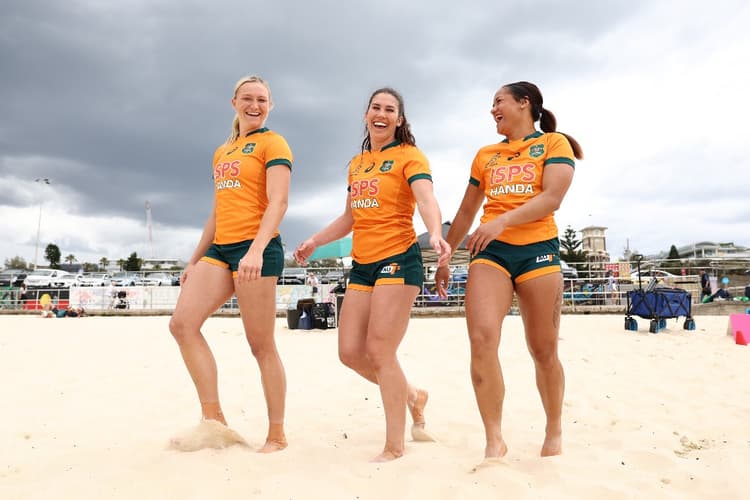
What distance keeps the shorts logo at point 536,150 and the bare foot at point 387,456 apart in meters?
1.80

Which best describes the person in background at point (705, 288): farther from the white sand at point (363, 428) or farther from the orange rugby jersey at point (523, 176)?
the orange rugby jersey at point (523, 176)

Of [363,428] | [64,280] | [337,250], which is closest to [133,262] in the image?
[64,280]

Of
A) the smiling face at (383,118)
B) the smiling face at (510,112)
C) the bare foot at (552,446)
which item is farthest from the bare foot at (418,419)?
the smiling face at (510,112)

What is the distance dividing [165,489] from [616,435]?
2.81 meters

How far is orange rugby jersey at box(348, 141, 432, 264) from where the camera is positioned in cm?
319

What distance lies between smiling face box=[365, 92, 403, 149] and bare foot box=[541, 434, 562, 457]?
199 centimetres

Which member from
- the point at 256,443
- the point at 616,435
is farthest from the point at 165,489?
the point at 616,435

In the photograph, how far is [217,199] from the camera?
337 centimetres

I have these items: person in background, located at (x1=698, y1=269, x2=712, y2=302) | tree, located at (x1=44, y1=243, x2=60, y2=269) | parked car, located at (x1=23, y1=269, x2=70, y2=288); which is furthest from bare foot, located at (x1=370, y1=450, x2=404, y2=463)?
tree, located at (x1=44, y1=243, x2=60, y2=269)

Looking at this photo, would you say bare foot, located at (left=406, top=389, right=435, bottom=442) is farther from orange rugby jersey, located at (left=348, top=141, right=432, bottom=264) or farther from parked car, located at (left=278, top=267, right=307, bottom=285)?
parked car, located at (left=278, top=267, right=307, bottom=285)

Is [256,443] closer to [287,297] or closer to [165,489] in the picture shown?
[165,489]

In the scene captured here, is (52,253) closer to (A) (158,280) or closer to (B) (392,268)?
(A) (158,280)

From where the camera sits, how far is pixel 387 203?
322cm

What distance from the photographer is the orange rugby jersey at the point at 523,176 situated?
299cm
